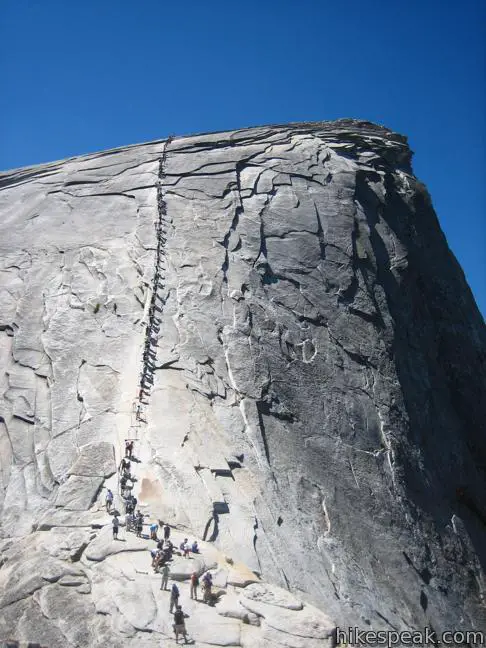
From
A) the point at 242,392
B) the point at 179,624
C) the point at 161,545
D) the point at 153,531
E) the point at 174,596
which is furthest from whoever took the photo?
the point at 242,392

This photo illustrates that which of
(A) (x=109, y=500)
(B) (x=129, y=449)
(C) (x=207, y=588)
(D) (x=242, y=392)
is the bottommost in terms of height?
(C) (x=207, y=588)

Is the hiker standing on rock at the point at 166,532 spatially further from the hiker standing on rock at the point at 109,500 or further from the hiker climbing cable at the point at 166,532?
the hiker standing on rock at the point at 109,500

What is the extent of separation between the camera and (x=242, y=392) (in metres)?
27.8

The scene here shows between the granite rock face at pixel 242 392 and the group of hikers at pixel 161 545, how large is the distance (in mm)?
304

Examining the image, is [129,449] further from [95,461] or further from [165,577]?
[165,577]

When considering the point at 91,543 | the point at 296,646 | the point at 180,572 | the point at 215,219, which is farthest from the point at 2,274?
the point at 296,646

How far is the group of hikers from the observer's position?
1616cm

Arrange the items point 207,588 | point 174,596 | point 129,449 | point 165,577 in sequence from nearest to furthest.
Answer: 1. point 174,596
2. point 207,588
3. point 165,577
4. point 129,449

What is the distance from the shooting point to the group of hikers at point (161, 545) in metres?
16.2

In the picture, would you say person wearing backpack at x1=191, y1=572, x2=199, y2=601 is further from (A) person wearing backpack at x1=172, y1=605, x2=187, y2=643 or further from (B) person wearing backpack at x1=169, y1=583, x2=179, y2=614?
(A) person wearing backpack at x1=172, y1=605, x2=187, y2=643

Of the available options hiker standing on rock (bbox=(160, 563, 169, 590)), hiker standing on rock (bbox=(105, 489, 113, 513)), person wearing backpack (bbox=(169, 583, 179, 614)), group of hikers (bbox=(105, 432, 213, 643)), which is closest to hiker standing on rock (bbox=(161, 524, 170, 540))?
group of hikers (bbox=(105, 432, 213, 643))

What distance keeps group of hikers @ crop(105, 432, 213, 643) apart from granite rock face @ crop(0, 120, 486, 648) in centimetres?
30

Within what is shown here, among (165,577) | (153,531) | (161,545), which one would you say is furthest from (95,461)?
(165,577)

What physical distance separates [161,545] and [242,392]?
1030cm
